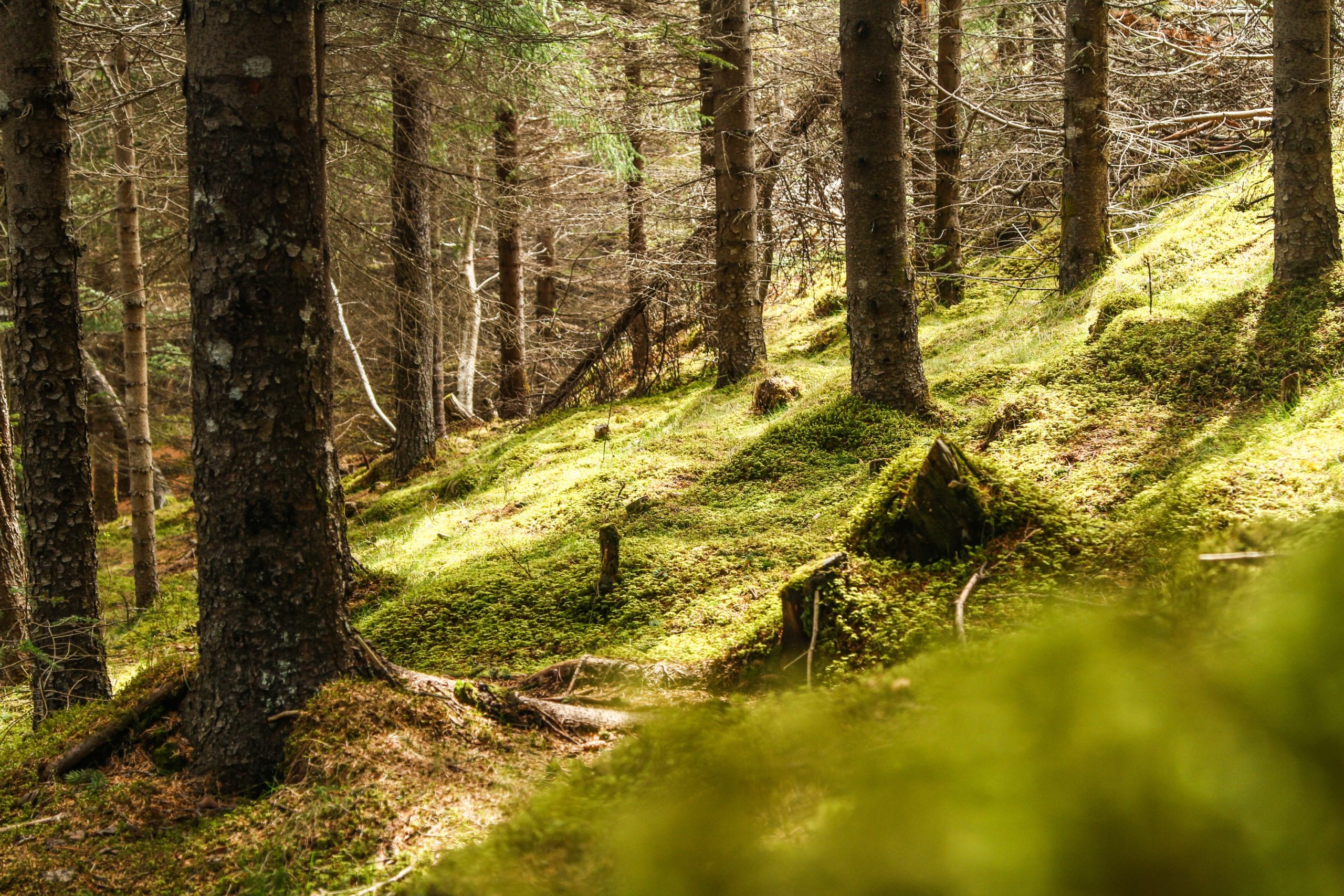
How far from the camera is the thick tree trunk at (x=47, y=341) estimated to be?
4.56 metres

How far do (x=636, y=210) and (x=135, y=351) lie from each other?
26.8ft

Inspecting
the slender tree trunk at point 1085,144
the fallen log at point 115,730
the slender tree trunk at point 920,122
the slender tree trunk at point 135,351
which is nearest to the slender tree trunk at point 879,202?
the slender tree trunk at point 1085,144

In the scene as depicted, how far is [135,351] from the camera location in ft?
29.8

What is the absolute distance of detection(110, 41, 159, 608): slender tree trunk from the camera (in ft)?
28.2

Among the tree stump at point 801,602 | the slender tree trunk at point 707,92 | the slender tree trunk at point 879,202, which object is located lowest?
the tree stump at point 801,602

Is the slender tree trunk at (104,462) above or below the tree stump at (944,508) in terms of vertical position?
below

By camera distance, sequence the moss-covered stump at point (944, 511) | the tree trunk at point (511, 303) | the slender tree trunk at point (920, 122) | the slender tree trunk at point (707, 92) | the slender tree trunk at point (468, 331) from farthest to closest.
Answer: the slender tree trunk at point (468, 331) → the tree trunk at point (511, 303) → the slender tree trunk at point (920, 122) → the slender tree trunk at point (707, 92) → the moss-covered stump at point (944, 511)

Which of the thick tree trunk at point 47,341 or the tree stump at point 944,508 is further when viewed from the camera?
the thick tree trunk at point 47,341

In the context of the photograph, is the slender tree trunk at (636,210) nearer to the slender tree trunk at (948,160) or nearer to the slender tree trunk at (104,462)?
the slender tree trunk at (948,160)

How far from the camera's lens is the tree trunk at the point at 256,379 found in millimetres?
3000

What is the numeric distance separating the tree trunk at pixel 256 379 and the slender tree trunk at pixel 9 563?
411 centimetres

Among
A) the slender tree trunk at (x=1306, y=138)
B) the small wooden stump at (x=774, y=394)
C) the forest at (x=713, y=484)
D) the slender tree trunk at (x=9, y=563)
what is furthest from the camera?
the small wooden stump at (x=774, y=394)

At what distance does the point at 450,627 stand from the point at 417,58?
620 cm

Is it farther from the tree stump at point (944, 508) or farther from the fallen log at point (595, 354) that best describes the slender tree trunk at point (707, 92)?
the tree stump at point (944, 508)
